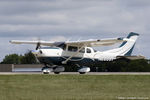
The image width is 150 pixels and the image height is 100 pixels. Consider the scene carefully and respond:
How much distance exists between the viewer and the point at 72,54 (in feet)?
138

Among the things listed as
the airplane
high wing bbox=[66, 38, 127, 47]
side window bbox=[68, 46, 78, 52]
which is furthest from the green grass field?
side window bbox=[68, 46, 78, 52]

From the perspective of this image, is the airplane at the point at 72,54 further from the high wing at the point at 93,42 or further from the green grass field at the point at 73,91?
the green grass field at the point at 73,91

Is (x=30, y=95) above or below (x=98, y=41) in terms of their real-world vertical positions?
below

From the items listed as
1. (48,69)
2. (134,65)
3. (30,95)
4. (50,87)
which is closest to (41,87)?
(50,87)

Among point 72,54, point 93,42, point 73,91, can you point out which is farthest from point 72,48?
point 73,91

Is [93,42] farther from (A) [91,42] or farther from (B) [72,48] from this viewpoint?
(B) [72,48]

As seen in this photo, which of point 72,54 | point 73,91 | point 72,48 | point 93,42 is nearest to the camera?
point 73,91

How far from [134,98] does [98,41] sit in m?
24.6

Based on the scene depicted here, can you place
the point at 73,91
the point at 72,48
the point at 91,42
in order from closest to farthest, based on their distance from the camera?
1. the point at 73,91
2. the point at 72,48
3. the point at 91,42

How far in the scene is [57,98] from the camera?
18359 millimetres

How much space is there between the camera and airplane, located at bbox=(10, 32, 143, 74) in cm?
4038

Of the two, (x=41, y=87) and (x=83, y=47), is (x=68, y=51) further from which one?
(x=41, y=87)

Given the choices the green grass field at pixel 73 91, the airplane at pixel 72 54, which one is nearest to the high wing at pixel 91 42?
the airplane at pixel 72 54

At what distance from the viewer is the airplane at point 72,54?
4038cm
